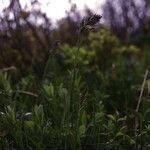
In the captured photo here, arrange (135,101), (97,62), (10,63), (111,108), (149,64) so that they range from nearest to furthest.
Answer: (111,108), (135,101), (10,63), (97,62), (149,64)

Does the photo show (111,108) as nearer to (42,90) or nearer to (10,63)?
(42,90)

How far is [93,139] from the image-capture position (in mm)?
2010

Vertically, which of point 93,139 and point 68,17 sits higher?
point 68,17

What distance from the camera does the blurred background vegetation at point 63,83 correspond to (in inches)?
79.0

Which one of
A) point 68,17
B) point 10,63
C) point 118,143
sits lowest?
point 118,143

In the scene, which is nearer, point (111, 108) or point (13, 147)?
point (13, 147)

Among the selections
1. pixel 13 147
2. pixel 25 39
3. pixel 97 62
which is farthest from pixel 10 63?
pixel 13 147

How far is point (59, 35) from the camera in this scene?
453 centimetres

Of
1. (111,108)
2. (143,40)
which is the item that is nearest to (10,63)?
(111,108)

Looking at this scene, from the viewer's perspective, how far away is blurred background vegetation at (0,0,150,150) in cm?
201

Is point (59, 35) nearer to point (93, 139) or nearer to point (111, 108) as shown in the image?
point (111, 108)

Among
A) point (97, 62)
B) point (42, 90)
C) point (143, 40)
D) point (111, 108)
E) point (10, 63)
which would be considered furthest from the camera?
point (143, 40)

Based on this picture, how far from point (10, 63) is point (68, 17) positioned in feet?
3.40

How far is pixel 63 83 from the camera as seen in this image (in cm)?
271
